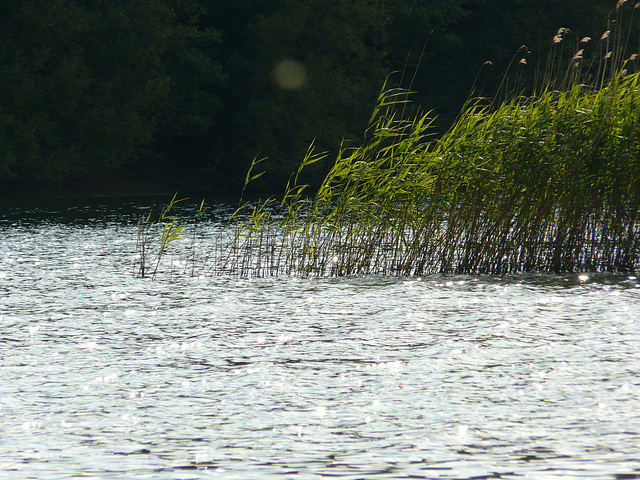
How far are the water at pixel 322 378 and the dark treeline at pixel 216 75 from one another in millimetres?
15953

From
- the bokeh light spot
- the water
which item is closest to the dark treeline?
the bokeh light spot

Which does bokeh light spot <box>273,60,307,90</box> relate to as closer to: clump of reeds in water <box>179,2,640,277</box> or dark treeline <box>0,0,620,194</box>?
dark treeline <box>0,0,620,194</box>

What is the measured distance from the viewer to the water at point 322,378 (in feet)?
13.5

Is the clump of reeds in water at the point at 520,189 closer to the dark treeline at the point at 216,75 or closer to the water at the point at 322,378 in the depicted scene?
the water at the point at 322,378

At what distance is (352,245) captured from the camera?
1016cm

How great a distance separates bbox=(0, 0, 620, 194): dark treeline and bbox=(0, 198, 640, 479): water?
52.3 feet

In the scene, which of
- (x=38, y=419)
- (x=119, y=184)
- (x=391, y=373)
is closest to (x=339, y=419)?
(x=391, y=373)

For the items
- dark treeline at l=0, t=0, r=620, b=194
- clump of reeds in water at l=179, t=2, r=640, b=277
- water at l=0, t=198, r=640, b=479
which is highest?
→ dark treeline at l=0, t=0, r=620, b=194

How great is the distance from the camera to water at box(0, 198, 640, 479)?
4102 mm

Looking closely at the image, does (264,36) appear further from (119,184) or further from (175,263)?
(175,263)

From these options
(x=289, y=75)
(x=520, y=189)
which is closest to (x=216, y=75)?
(x=289, y=75)

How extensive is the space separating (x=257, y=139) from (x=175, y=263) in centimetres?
1958

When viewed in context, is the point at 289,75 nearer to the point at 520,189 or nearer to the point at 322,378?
the point at 520,189

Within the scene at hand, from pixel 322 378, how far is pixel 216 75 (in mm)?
25474
